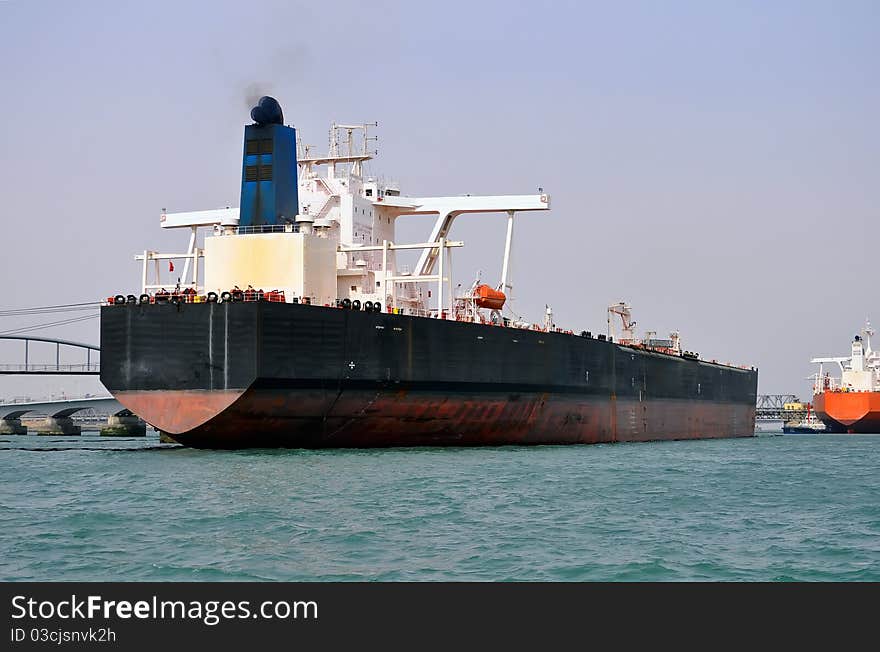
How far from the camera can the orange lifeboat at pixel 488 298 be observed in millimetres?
34719

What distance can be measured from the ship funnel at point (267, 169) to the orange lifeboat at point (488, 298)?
653cm

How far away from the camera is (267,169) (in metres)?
30.8

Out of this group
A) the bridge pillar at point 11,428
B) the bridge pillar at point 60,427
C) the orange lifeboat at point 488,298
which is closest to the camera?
the orange lifeboat at point 488,298

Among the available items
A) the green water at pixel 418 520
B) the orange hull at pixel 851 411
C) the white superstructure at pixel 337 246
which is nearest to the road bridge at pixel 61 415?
the white superstructure at pixel 337 246

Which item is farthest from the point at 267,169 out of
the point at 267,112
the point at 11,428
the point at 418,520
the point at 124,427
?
the point at 11,428

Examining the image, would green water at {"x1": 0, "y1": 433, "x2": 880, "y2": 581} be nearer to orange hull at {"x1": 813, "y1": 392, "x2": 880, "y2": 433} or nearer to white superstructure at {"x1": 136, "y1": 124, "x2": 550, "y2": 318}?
white superstructure at {"x1": 136, "y1": 124, "x2": 550, "y2": 318}

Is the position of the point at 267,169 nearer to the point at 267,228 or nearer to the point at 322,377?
the point at 267,228

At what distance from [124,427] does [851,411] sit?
44.3 metres

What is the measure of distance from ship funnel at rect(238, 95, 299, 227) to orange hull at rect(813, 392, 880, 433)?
2012 inches

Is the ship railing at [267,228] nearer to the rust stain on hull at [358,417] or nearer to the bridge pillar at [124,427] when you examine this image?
the rust stain on hull at [358,417]

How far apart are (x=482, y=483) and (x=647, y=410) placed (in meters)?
24.4

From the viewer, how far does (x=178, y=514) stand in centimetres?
1600
